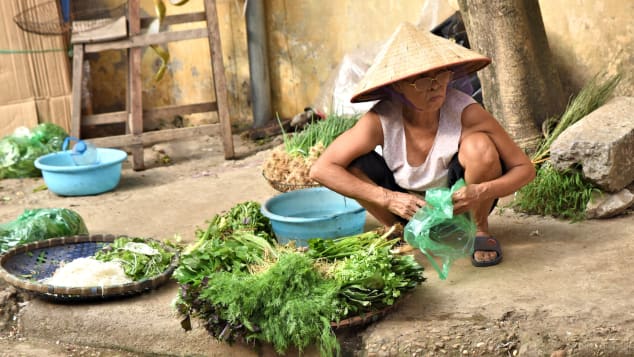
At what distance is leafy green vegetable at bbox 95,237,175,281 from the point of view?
354 centimetres

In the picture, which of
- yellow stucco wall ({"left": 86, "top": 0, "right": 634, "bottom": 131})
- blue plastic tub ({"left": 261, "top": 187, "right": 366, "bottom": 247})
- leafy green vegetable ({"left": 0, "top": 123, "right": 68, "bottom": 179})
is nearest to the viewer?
blue plastic tub ({"left": 261, "top": 187, "right": 366, "bottom": 247})

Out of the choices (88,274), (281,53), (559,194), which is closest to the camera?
(88,274)

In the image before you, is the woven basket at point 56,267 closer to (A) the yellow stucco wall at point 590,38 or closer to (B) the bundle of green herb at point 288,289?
(B) the bundle of green herb at point 288,289

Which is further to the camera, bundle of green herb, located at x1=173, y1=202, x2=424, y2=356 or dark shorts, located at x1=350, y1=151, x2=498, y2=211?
dark shorts, located at x1=350, y1=151, x2=498, y2=211

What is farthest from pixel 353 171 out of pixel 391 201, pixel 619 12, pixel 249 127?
pixel 249 127

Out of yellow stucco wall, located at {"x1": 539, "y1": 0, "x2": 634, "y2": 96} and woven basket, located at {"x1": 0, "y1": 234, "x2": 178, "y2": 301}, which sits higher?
yellow stucco wall, located at {"x1": 539, "y1": 0, "x2": 634, "y2": 96}

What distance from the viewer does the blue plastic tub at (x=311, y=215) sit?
359 centimetres

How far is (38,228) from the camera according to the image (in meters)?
4.08

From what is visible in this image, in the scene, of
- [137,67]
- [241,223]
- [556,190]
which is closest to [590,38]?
[556,190]

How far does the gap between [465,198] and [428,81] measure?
0.52m

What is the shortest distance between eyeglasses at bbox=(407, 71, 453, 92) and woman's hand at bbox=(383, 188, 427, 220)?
46 centimetres

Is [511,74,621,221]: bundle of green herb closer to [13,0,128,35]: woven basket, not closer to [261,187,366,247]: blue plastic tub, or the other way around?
[261,187,366,247]: blue plastic tub

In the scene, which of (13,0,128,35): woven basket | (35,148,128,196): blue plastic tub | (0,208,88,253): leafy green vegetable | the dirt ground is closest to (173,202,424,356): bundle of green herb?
the dirt ground

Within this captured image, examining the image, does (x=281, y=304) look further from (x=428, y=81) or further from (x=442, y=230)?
(x=428, y=81)
